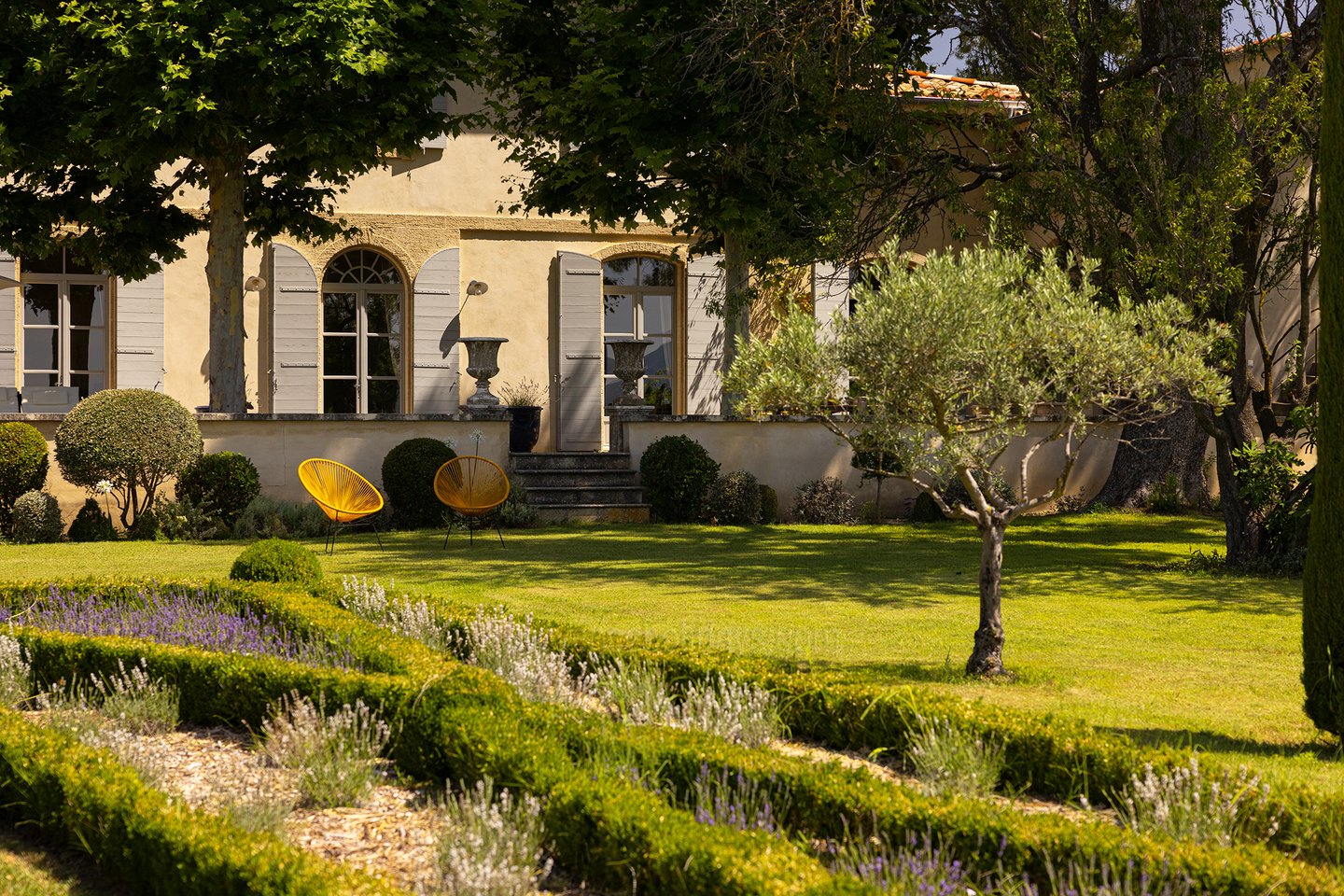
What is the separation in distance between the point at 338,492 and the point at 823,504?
227 inches

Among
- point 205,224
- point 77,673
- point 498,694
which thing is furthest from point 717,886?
point 205,224

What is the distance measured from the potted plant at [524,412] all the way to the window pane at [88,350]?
16.1 feet

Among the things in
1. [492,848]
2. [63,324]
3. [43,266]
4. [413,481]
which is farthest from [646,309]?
[492,848]

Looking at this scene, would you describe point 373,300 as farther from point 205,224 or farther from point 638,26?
point 638,26

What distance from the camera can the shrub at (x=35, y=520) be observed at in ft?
39.9

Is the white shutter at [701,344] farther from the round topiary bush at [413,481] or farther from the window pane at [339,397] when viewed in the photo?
the round topiary bush at [413,481]

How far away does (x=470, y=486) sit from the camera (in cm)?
1248

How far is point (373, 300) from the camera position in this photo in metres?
17.2

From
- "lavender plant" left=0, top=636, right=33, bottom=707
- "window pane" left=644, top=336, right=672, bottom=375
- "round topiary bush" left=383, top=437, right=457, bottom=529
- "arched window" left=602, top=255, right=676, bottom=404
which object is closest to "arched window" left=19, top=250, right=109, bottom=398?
"round topiary bush" left=383, top=437, right=457, bottom=529

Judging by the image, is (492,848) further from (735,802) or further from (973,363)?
(973,363)

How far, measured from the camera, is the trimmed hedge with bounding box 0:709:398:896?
300 cm

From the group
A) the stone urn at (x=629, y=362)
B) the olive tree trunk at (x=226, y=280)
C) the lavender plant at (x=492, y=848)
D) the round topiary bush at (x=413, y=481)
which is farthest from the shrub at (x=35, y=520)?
the lavender plant at (x=492, y=848)

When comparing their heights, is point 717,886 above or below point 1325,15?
below

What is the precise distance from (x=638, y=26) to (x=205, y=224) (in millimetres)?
5451
